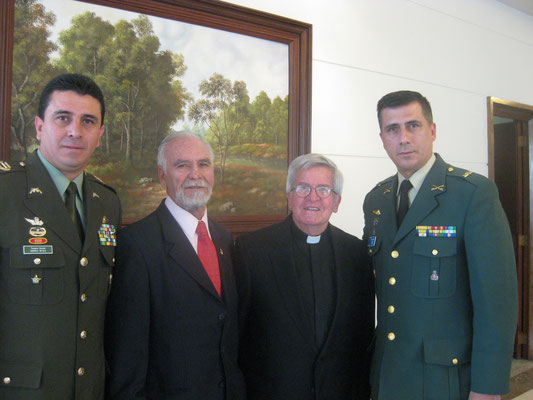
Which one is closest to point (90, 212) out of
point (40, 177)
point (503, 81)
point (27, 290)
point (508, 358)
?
point (40, 177)

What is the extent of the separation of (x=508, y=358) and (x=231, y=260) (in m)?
1.15

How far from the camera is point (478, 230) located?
5.03 feet

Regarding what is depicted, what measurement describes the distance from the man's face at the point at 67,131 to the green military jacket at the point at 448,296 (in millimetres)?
1295

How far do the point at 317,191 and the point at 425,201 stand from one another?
0.46 meters

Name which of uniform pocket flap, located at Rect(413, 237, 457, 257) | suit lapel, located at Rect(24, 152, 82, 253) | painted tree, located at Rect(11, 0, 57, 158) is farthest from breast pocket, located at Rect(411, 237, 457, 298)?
painted tree, located at Rect(11, 0, 57, 158)

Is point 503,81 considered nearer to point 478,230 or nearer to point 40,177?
point 478,230

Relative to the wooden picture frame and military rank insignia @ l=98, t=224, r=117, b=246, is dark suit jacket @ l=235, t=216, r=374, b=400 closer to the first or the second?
military rank insignia @ l=98, t=224, r=117, b=246

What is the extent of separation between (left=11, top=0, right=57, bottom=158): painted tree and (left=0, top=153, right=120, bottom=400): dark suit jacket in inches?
22.8

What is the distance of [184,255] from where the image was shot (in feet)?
4.98

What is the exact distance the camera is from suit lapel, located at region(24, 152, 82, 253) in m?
1.33

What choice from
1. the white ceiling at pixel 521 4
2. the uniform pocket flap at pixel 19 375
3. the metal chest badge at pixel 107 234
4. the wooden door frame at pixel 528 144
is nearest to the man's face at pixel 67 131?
the metal chest badge at pixel 107 234

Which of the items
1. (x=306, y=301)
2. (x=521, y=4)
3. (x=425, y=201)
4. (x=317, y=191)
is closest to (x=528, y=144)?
(x=521, y=4)

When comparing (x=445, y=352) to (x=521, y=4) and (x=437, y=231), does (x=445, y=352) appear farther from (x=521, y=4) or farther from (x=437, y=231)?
(x=521, y=4)

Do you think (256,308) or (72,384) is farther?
(256,308)
